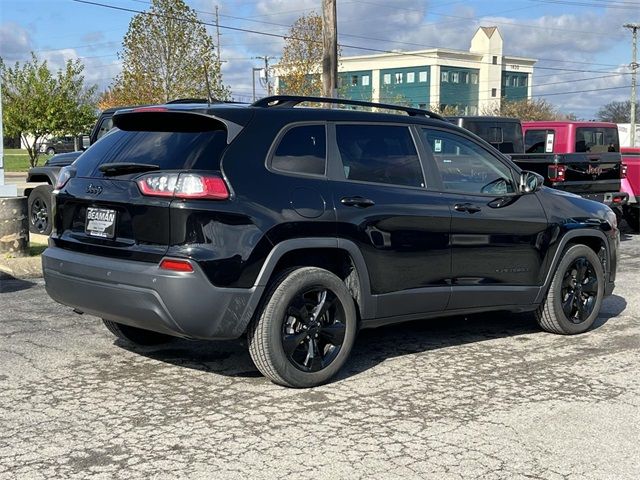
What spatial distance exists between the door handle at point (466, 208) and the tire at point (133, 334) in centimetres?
250

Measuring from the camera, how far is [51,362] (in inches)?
227

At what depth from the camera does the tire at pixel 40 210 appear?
1260cm

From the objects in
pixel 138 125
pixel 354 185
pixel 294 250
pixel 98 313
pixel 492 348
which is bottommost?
pixel 492 348

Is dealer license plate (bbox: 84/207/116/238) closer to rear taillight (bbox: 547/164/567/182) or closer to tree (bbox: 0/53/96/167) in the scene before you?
rear taillight (bbox: 547/164/567/182)

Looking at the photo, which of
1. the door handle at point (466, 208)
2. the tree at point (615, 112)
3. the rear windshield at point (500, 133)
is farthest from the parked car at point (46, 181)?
the tree at point (615, 112)

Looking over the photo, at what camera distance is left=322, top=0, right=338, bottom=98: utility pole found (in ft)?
58.1

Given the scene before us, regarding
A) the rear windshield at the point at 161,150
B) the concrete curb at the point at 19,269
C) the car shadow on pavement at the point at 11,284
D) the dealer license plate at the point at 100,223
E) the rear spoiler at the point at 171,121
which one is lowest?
the car shadow on pavement at the point at 11,284

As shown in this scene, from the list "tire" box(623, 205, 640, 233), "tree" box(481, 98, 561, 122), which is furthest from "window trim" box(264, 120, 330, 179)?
"tree" box(481, 98, 561, 122)

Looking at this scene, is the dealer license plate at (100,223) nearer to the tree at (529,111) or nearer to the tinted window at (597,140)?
the tinted window at (597,140)

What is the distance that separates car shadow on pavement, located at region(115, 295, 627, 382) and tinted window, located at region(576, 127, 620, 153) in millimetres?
8005

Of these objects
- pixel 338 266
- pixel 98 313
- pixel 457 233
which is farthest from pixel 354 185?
pixel 98 313

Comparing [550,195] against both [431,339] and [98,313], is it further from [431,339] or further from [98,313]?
[98,313]

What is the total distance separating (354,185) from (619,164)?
936 cm

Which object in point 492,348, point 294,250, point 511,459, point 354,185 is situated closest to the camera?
Answer: point 511,459
